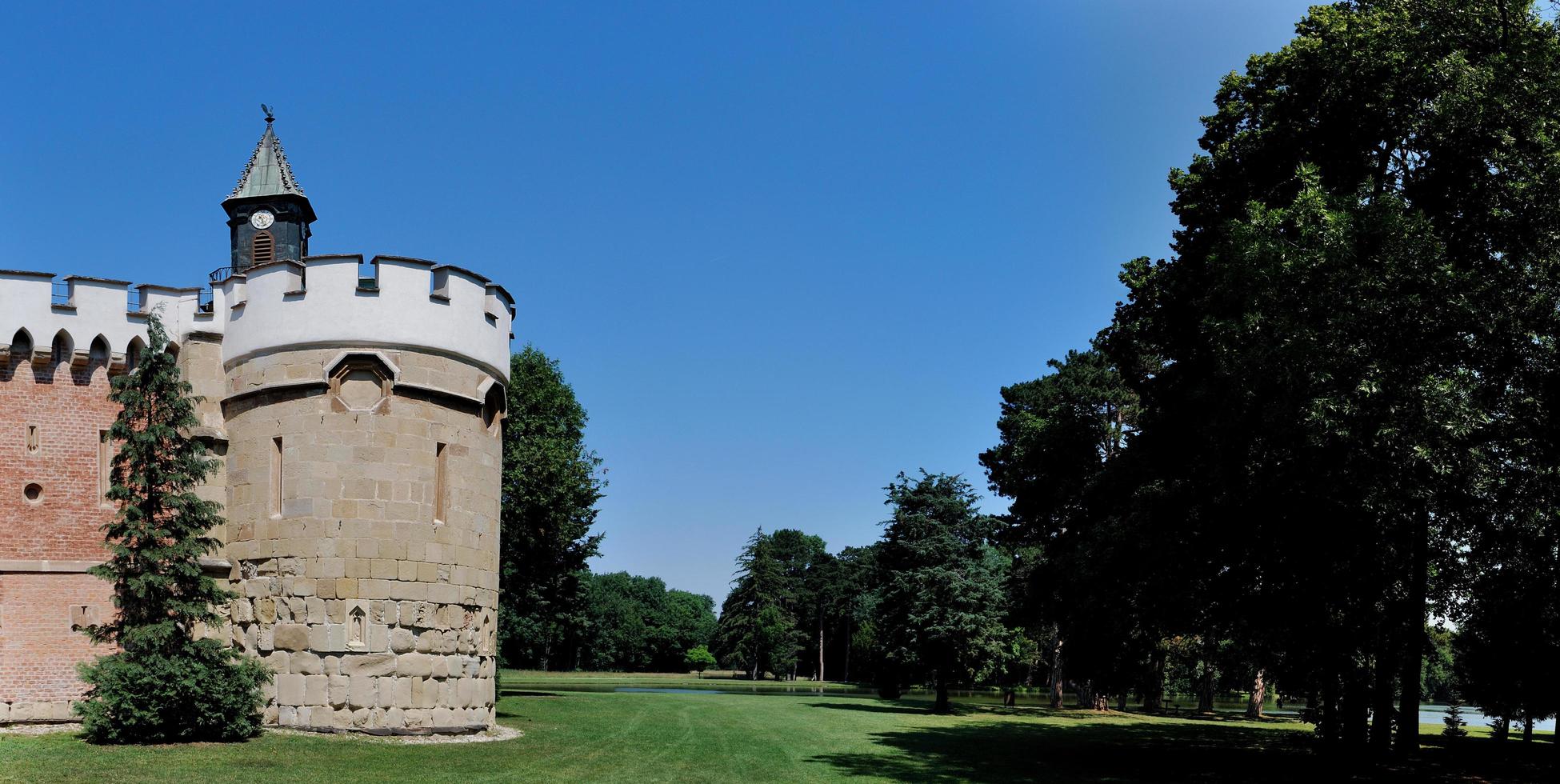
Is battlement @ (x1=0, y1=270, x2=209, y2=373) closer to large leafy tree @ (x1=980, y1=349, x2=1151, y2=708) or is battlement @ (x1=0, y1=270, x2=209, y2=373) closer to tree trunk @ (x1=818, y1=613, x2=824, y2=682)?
large leafy tree @ (x1=980, y1=349, x2=1151, y2=708)

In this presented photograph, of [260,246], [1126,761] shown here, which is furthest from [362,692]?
[1126,761]

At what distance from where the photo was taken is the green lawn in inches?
600

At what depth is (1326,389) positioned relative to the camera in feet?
58.0

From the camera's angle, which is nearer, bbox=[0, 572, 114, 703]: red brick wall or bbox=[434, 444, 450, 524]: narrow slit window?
bbox=[0, 572, 114, 703]: red brick wall

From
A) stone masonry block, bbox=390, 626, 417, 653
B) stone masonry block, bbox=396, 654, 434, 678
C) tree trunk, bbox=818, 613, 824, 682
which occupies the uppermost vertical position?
stone masonry block, bbox=390, 626, 417, 653

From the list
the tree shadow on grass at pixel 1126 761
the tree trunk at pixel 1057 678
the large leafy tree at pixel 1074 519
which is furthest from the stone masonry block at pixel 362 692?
the tree trunk at pixel 1057 678

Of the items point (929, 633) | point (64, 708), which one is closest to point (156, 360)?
point (64, 708)

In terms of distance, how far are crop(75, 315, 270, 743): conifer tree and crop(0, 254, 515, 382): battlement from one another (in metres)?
1.87

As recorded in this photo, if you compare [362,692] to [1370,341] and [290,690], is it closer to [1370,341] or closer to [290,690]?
[290,690]

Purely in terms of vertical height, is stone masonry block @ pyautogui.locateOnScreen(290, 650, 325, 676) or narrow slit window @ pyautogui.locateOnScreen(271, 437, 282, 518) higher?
narrow slit window @ pyautogui.locateOnScreen(271, 437, 282, 518)

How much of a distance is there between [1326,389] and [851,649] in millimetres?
70800

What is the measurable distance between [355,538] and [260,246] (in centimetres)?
934

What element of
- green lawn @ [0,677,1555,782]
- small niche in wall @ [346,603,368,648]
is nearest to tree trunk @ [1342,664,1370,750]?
green lawn @ [0,677,1555,782]

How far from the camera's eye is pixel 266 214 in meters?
24.8
